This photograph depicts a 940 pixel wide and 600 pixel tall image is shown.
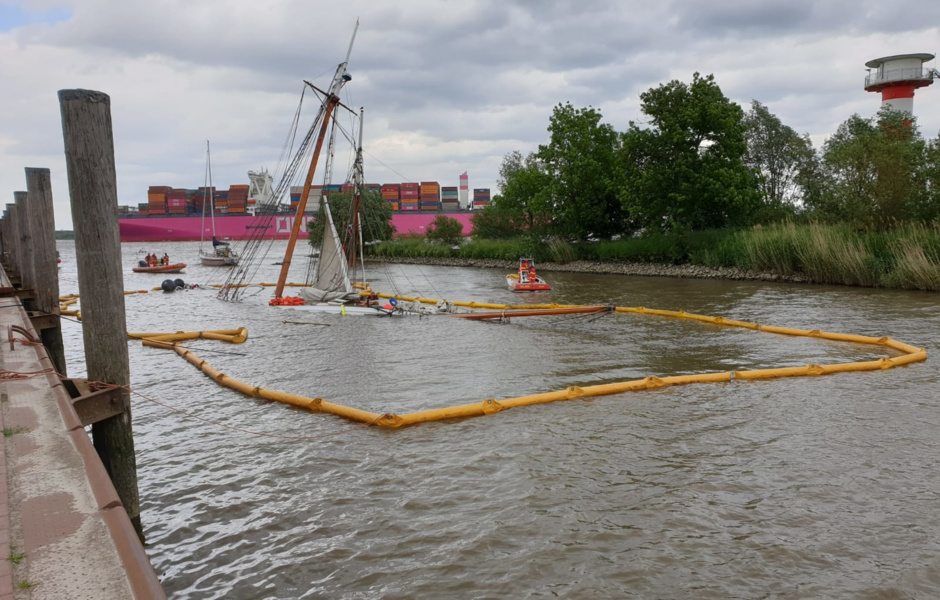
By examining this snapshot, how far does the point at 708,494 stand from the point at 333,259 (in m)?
19.8

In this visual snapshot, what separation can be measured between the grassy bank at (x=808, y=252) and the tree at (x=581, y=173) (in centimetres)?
200

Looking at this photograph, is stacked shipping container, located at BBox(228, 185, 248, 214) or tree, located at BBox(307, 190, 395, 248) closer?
tree, located at BBox(307, 190, 395, 248)

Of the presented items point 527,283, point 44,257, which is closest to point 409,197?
point 527,283

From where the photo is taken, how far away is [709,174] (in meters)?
36.8

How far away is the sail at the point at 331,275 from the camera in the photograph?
24.2 m

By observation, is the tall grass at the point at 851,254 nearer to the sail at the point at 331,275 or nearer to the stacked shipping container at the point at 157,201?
the sail at the point at 331,275

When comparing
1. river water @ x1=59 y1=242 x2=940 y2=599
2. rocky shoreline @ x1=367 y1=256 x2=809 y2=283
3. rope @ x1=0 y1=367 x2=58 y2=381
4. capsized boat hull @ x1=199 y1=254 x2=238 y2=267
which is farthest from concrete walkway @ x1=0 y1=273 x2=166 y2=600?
capsized boat hull @ x1=199 y1=254 x2=238 y2=267

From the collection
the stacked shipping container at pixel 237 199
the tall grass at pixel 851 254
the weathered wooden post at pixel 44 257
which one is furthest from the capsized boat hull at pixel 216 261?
the stacked shipping container at pixel 237 199

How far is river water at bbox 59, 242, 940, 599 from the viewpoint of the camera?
536 centimetres

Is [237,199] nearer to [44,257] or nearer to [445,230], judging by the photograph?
[445,230]

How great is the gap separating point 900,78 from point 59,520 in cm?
5720

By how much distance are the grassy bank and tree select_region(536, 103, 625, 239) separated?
2.00 m

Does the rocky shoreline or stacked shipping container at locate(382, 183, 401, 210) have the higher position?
stacked shipping container at locate(382, 183, 401, 210)

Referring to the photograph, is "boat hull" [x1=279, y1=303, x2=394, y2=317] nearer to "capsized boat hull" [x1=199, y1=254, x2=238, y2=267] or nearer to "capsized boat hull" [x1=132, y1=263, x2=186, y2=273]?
"capsized boat hull" [x1=132, y1=263, x2=186, y2=273]
